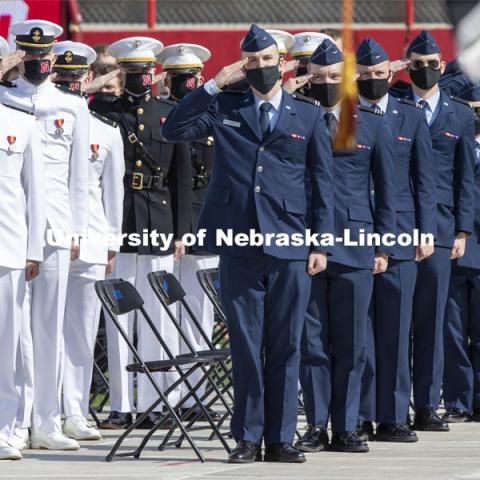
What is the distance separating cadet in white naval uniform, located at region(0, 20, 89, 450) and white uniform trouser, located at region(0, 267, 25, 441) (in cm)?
48

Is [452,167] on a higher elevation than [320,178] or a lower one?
higher

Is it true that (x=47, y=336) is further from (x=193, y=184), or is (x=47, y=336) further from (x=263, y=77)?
(x=193, y=184)

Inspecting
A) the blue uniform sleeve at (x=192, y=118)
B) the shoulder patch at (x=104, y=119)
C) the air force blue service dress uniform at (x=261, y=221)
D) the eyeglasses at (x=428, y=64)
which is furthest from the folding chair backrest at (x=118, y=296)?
the eyeglasses at (x=428, y=64)

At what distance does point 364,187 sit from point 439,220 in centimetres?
142

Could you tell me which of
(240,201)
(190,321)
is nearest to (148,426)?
(190,321)

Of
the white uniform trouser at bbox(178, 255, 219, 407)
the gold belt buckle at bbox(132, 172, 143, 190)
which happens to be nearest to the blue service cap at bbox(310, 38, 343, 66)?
the gold belt buckle at bbox(132, 172, 143, 190)

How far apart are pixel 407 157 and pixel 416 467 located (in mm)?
2581

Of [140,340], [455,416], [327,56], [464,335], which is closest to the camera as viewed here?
[327,56]

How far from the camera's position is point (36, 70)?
39.0 feet

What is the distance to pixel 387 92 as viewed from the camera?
41.4 ft

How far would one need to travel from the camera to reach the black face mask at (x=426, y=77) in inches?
520

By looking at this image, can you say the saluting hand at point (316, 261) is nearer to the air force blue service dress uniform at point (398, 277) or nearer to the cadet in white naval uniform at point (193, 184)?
the air force blue service dress uniform at point (398, 277)

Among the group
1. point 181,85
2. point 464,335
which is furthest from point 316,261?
point 181,85

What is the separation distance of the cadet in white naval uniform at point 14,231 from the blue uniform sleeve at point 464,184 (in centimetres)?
319
